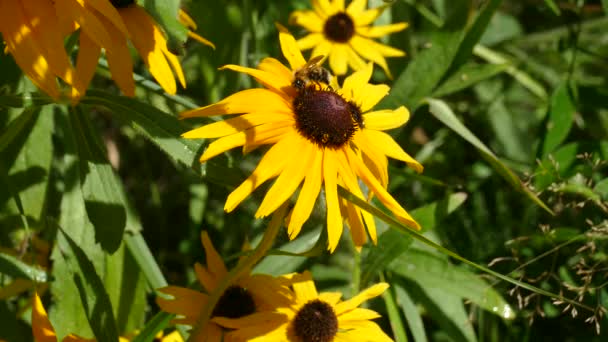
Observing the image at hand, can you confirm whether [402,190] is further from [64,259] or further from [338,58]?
[64,259]

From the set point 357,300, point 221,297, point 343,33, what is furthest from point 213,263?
point 343,33

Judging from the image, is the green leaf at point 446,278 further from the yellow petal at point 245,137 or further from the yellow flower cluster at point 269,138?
the yellow petal at point 245,137

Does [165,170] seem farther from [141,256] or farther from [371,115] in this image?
[371,115]

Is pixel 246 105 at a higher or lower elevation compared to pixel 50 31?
lower

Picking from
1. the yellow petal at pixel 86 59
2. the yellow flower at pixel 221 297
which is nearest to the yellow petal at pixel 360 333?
the yellow flower at pixel 221 297

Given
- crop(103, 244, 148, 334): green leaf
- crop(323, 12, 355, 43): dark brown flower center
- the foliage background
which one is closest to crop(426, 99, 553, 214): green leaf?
the foliage background

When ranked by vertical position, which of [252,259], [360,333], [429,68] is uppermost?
[429,68]

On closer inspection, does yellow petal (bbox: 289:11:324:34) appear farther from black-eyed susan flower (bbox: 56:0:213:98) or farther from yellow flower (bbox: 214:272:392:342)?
yellow flower (bbox: 214:272:392:342)
